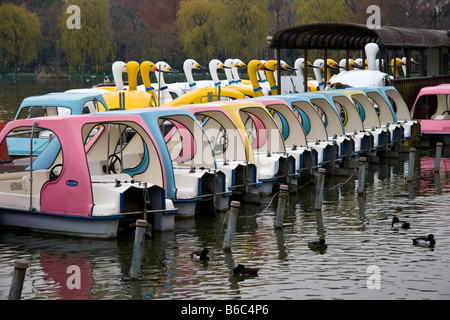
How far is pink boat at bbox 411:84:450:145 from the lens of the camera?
27.1m

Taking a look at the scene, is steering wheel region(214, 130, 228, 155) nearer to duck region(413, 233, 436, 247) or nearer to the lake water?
the lake water

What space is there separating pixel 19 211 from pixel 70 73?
66.5 metres

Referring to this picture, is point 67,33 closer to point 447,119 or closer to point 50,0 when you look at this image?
point 50,0

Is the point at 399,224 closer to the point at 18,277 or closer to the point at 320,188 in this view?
the point at 320,188

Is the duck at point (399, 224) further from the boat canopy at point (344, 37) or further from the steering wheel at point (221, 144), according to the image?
the boat canopy at point (344, 37)

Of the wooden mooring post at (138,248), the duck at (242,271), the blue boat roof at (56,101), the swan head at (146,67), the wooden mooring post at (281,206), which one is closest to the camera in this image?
the wooden mooring post at (138,248)

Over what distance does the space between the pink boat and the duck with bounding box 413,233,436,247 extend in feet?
44.7

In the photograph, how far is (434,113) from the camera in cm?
3088

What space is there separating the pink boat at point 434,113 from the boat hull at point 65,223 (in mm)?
15582

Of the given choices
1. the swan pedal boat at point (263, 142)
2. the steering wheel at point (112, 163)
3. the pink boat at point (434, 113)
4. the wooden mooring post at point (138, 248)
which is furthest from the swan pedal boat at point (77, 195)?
the pink boat at point (434, 113)

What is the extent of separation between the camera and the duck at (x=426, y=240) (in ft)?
45.7

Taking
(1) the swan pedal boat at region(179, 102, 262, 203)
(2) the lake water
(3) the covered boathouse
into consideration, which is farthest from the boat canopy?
(2) the lake water

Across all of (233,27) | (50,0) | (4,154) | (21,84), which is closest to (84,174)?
(4,154)
